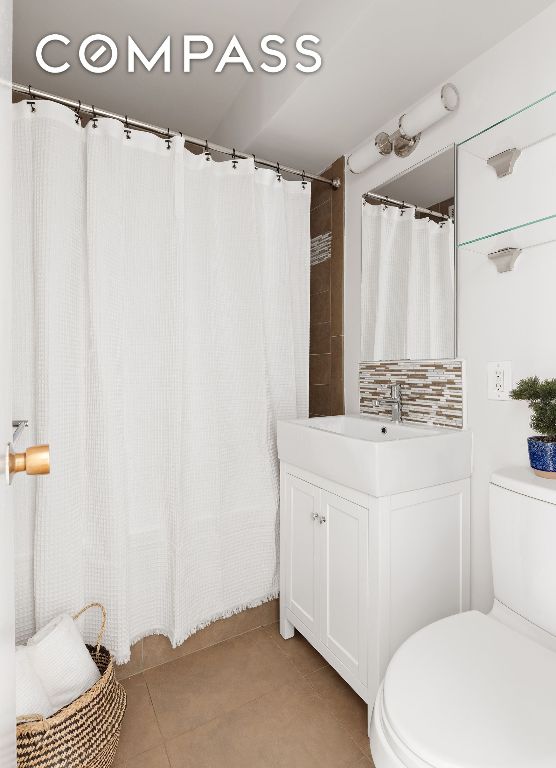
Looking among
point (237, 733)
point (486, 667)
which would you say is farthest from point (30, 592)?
point (486, 667)

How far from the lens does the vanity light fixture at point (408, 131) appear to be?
1.51 metres

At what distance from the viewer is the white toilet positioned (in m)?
0.78

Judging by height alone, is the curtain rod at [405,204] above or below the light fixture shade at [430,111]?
below

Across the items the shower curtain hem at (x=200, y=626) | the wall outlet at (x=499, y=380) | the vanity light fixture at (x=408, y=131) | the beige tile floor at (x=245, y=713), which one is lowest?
the beige tile floor at (x=245, y=713)

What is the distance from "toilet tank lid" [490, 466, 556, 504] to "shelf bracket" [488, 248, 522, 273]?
2.06ft

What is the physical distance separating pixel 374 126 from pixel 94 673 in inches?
89.8

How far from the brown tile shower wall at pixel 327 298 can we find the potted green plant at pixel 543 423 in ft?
3.37

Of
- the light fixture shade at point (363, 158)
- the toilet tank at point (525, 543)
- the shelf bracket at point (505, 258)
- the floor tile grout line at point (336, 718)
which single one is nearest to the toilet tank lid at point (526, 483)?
the toilet tank at point (525, 543)

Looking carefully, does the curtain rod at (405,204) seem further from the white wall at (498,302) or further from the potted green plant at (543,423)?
the potted green plant at (543,423)

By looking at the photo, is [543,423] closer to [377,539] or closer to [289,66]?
[377,539]

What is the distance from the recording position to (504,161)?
138cm

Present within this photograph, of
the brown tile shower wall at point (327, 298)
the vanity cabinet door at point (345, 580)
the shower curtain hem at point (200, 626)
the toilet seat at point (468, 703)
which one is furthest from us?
the brown tile shower wall at point (327, 298)

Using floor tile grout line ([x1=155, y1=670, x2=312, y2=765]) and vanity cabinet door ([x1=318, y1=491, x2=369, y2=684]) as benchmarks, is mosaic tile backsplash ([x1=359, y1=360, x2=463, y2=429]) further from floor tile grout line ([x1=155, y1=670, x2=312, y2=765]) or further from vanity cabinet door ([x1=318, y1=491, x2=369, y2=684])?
floor tile grout line ([x1=155, y1=670, x2=312, y2=765])

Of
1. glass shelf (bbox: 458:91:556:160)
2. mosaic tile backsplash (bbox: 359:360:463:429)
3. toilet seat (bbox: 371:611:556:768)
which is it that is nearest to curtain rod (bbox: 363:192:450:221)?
glass shelf (bbox: 458:91:556:160)
